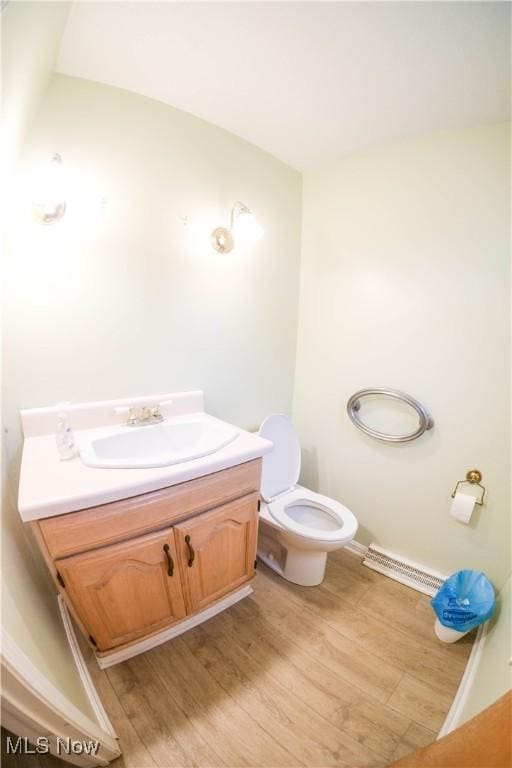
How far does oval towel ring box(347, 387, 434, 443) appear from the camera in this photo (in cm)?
134

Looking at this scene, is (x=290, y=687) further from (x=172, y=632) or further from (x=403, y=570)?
(x=403, y=570)

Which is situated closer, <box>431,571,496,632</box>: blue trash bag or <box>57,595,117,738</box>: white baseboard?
<box>57,595,117,738</box>: white baseboard

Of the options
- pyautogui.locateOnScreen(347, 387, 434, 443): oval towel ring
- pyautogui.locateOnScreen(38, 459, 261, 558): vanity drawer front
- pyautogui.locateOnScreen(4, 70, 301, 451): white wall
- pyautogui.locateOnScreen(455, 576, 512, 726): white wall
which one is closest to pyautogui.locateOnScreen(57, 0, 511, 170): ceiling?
pyautogui.locateOnScreen(4, 70, 301, 451): white wall

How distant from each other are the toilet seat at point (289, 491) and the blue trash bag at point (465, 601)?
0.50m

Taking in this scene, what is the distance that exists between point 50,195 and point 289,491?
5.71 feet

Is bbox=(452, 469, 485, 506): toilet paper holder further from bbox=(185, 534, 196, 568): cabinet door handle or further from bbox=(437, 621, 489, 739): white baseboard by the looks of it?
bbox=(185, 534, 196, 568): cabinet door handle

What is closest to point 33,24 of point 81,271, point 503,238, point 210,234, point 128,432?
point 81,271

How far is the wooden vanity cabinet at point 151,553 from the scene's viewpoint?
797 mm

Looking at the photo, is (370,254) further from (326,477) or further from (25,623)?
(25,623)

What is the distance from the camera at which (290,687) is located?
3.35 ft

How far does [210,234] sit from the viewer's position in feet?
4.38

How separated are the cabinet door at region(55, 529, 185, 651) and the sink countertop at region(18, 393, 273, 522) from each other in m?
0.20

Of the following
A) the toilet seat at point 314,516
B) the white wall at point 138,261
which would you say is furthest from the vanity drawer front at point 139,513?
the white wall at point 138,261

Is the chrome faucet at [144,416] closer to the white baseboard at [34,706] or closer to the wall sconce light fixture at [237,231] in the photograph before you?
the white baseboard at [34,706]
